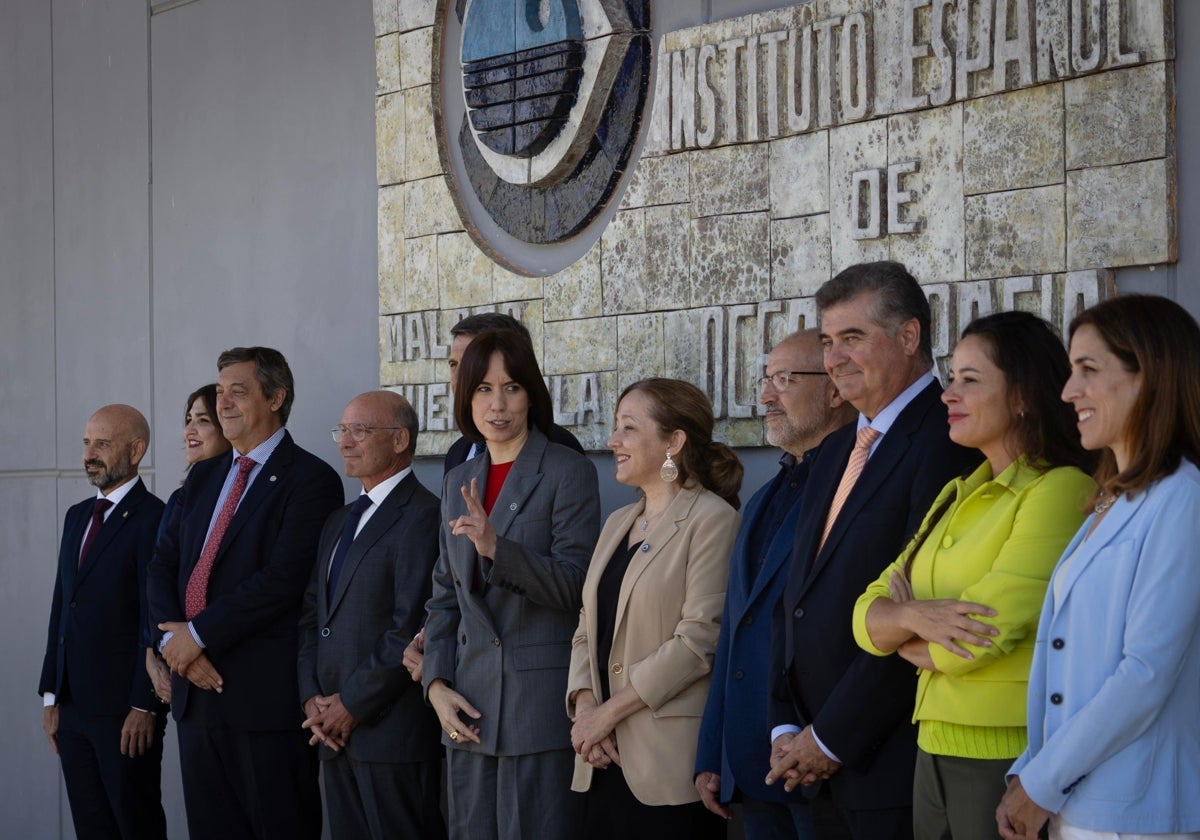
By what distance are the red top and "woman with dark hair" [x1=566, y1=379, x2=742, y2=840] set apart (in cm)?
39

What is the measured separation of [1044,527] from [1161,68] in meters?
1.46

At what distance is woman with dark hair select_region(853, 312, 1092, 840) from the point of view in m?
2.79

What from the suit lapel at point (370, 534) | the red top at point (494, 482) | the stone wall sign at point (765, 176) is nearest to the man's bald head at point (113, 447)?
the stone wall sign at point (765, 176)

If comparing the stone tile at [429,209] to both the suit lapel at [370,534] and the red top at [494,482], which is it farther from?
the red top at [494,482]

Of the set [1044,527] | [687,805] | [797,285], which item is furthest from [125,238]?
[1044,527]

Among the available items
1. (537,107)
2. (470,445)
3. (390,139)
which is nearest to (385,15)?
(390,139)

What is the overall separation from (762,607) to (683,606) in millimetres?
347

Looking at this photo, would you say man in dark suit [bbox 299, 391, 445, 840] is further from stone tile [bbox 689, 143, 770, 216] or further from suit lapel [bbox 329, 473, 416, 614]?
stone tile [bbox 689, 143, 770, 216]

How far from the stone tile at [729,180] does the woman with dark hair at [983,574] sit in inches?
64.9

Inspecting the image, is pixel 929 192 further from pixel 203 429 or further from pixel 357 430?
pixel 203 429

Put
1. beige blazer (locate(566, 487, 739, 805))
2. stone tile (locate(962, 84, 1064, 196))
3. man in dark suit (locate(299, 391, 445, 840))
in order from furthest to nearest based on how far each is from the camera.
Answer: man in dark suit (locate(299, 391, 445, 840)), stone tile (locate(962, 84, 1064, 196)), beige blazer (locate(566, 487, 739, 805))

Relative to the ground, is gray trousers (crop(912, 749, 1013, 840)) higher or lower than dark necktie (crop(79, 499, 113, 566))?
lower

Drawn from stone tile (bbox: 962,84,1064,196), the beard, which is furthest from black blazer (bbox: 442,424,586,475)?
the beard

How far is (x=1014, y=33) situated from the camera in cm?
398
